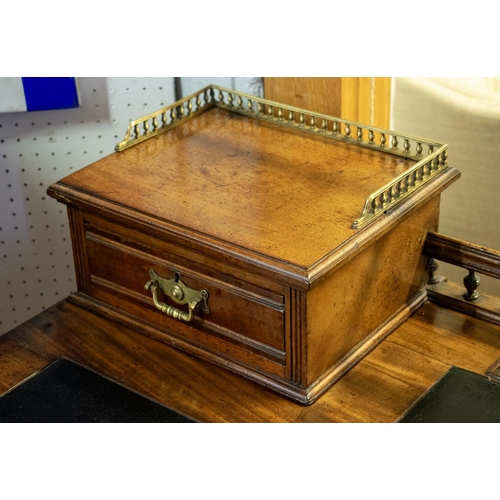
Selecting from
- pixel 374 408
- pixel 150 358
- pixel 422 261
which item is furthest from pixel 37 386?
pixel 422 261

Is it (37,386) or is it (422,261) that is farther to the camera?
(422,261)

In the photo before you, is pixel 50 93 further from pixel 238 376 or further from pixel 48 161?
pixel 238 376

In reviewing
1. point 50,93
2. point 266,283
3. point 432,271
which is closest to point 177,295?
point 266,283

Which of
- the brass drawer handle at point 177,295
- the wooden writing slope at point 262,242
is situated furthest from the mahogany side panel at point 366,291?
the brass drawer handle at point 177,295

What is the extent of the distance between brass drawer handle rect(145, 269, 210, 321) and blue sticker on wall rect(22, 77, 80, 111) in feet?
1.77

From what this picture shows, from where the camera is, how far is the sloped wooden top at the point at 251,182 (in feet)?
3.41

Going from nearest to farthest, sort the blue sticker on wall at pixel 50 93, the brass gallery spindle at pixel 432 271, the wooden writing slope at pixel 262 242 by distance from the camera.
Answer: the wooden writing slope at pixel 262 242 < the brass gallery spindle at pixel 432 271 < the blue sticker on wall at pixel 50 93

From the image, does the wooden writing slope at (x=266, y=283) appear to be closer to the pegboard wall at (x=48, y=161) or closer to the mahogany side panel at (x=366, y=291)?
the mahogany side panel at (x=366, y=291)

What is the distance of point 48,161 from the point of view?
5.28ft

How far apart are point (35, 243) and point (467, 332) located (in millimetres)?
910

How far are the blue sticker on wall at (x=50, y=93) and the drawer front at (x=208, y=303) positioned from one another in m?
0.42

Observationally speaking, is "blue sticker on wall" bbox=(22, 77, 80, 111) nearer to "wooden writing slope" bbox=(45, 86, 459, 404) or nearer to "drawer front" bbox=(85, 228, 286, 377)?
"wooden writing slope" bbox=(45, 86, 459, 404)

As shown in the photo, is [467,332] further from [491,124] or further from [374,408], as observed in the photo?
[491,124]

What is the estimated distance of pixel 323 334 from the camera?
104 centimetres
